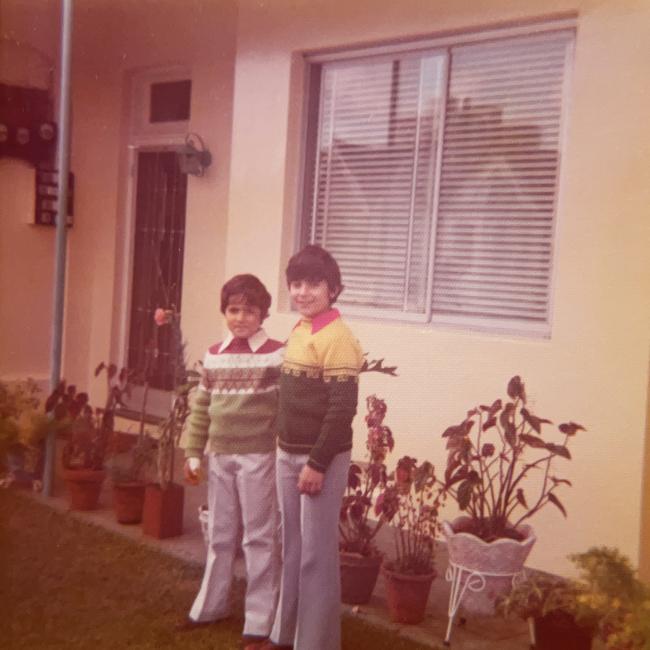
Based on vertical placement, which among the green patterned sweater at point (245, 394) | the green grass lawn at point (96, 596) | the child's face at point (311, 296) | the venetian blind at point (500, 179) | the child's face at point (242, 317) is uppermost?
the venetian blind at point (500, 179)

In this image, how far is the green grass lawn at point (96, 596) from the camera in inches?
128

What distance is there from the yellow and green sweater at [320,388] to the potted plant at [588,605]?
2.74 ft

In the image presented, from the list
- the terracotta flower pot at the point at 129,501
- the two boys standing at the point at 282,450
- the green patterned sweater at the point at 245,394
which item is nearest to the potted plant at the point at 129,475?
the terracotta flower pot at the point at 129,501

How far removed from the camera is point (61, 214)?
4336 mm

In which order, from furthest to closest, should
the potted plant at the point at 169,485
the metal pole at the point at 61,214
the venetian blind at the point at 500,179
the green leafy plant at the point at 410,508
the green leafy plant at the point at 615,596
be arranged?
the potted plant at the point at 169,485, the venetian blind at the point at 500,179, the metal pole at the point at 61,214, the green leafy plant at the point at 410,508, the green leafy plant at the point at 615,596

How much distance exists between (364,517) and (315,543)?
0.80 m

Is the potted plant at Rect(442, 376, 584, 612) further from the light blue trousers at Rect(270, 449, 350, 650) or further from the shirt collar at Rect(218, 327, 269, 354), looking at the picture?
the shirt collar at Rect(218, 327, 269, 354)

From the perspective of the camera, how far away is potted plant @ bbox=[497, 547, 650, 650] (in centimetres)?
261

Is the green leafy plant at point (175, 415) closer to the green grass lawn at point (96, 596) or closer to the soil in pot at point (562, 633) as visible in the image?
the green grass lawn at point (96, 596)

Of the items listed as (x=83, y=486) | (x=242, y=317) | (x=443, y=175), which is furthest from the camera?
(x=83, y=486)

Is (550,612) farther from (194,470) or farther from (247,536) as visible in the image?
(194,470)

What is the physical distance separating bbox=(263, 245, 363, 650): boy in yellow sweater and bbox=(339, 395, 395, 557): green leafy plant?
0.57 m

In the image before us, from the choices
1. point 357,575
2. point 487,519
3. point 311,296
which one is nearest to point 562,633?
point 487,519

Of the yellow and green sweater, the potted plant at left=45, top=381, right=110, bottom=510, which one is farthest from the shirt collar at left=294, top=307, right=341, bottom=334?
the potted plant at left=45, top=381, right=110, bottom=510
